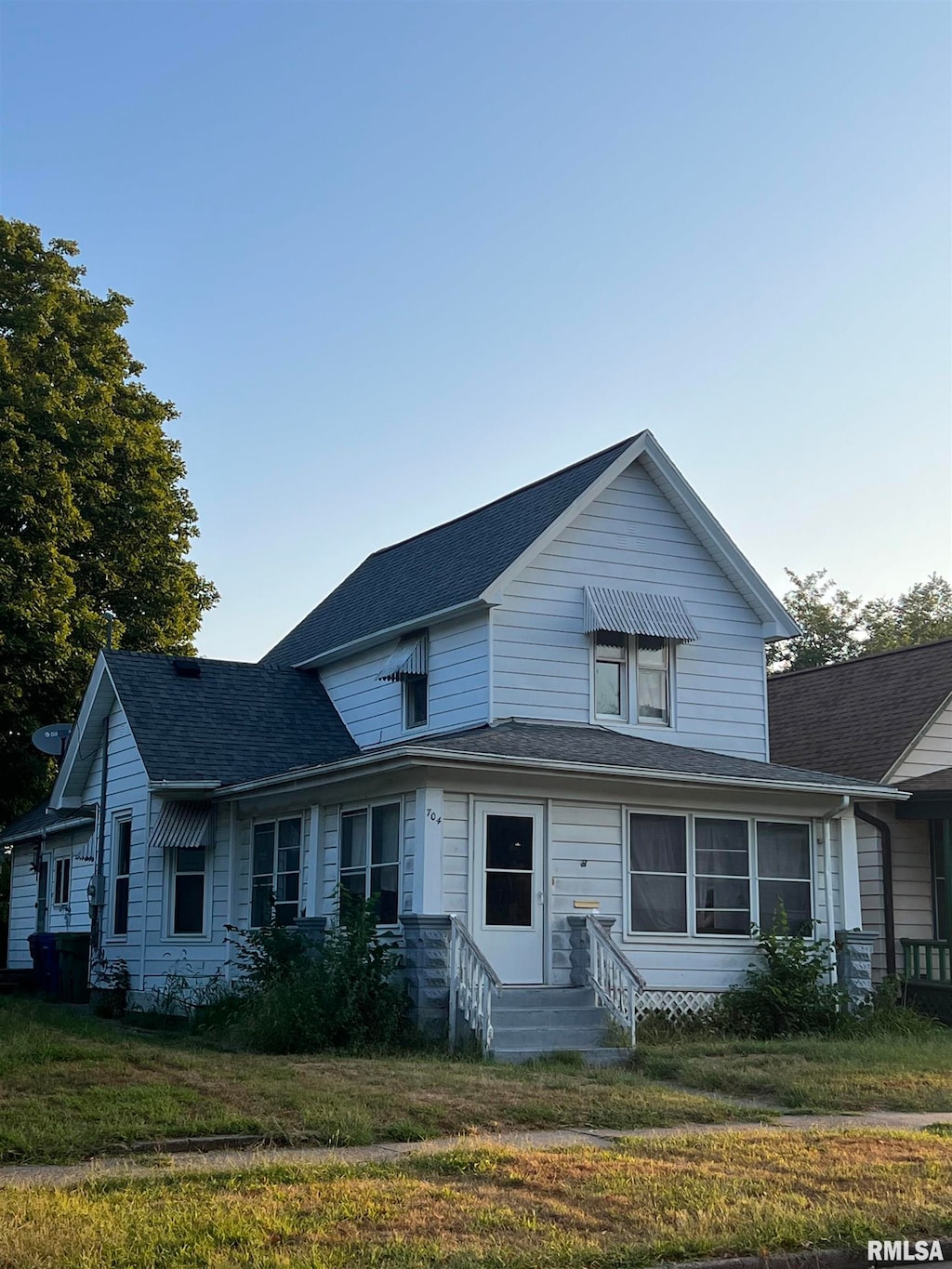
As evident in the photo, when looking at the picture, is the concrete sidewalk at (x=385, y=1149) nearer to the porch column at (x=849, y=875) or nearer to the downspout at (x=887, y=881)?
the porch column at (x=849, y=875)

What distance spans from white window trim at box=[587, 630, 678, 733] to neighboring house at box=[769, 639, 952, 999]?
126 inches

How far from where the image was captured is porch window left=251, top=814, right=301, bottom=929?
64.8 ft

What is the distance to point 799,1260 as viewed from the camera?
21.9 ft

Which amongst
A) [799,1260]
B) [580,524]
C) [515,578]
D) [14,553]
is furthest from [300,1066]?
[14,553]

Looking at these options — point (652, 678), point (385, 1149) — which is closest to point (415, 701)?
point (652, 678)

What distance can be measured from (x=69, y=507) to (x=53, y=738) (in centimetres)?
607

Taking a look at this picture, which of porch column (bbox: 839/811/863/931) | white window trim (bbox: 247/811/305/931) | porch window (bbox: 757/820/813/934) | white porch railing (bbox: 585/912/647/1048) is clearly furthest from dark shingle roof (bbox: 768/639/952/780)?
white window trim (bbox: 247/811/305/931)

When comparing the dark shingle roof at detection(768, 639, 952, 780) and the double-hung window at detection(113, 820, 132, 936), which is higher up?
the dark shingle roof at detection(768, 639, 952, 780)

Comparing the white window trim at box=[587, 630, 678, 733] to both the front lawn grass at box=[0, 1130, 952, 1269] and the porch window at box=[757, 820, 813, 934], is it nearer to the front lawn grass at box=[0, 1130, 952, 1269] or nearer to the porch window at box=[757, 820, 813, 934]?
the porch window at box=[757, 820, 813, 934]

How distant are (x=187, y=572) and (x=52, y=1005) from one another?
12.7 meters

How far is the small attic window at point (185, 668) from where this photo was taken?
2306 cm

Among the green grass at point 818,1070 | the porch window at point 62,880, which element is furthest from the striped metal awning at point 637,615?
the porch window at point 62,880

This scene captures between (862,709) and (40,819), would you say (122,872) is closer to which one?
(40,819)

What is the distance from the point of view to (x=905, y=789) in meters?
21.1
